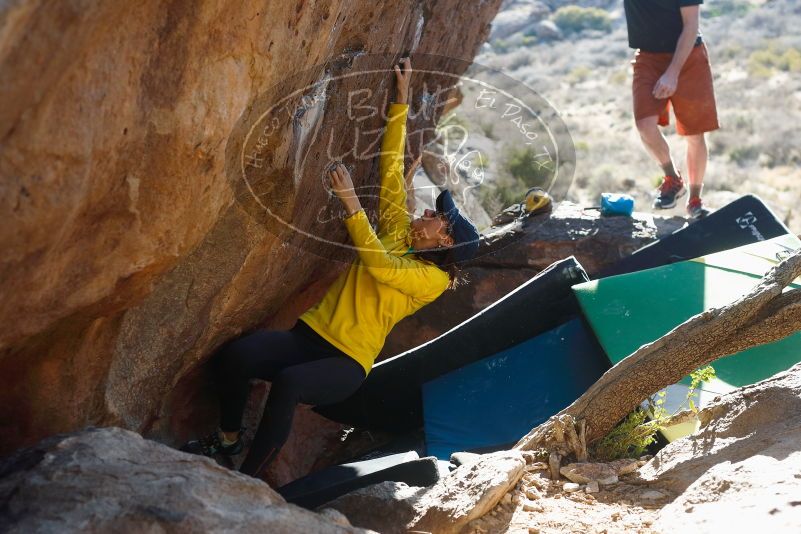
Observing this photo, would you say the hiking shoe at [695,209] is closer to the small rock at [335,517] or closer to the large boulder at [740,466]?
the large boulder at [740,466]

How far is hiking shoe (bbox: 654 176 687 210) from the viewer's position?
7.65 m

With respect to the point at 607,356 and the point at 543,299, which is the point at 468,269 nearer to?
the point at 543,299

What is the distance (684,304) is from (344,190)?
9.11ft

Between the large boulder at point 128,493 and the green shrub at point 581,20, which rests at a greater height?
the green shrub at point 581,20

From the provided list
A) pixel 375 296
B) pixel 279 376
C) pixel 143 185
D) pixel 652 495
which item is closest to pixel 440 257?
pixel 375 296

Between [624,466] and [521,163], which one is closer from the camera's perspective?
[624,466]

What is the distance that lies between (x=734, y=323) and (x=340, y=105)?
2.20 m

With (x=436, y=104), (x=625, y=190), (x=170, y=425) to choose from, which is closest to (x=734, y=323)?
(x=170, y=425)

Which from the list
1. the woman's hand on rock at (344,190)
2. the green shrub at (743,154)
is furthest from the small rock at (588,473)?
the green shrub at (743,154)

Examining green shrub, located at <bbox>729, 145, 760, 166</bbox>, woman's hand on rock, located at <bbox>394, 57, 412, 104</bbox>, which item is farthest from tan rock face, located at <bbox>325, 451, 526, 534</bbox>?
green shrub, located at <bbox>729, 145, 760, 166</bbox>

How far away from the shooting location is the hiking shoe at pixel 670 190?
7652 mm

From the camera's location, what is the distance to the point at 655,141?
7.54 m

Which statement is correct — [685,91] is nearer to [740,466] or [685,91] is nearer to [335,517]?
[740,466]

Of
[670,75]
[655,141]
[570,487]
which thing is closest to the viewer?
[570,487]
